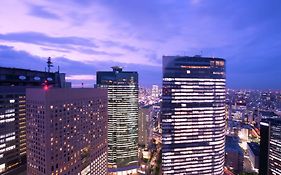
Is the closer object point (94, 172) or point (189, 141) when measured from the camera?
point (94, 172)

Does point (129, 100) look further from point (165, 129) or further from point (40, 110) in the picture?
point (40, 110)

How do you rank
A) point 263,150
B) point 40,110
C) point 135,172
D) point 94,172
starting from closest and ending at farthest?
1. point 40,110
2. point 94,172
3. point 263,150
4. point 135,172

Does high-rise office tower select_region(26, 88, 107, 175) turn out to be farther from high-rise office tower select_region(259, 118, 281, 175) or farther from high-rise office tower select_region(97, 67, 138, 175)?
high-rise office tower select_region(259, 118, 281, 175)

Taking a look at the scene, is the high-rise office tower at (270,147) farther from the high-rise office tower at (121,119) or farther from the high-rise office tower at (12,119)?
the high-rise office tower at (12,119)

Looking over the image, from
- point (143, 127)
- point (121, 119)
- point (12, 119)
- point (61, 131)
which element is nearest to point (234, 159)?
point (121, 119)

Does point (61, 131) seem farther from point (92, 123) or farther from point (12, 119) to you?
point (12, 119)

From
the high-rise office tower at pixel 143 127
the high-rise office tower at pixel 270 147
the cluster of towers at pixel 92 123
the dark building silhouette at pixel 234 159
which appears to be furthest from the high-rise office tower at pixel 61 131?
the high-rise office tower at pixel 143 127

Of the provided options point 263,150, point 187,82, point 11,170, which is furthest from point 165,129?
point 11,170
